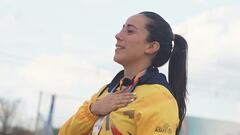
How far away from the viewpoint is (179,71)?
2.97 metres

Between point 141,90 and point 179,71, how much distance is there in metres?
0.29

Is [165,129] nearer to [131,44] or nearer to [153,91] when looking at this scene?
[153,91]

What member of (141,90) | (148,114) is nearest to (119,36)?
(141,90)

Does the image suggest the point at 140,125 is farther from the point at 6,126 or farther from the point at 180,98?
the point at 6,126

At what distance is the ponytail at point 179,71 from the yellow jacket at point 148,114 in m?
0.11

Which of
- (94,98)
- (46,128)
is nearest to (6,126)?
(46,128)

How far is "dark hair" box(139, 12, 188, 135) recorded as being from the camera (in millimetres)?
2896

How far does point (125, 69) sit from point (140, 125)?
364mm

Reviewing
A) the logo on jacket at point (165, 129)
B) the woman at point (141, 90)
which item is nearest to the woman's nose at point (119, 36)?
the woman at point (141, 90)

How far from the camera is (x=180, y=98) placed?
2906mm

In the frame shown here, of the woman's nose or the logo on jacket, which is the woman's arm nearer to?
the logo on jacket

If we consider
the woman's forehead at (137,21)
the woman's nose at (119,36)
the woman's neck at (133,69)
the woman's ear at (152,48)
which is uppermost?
the woman's forehead at (137,21)

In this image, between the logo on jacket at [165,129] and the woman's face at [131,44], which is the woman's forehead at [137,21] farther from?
the logo on jacket at [165,129]

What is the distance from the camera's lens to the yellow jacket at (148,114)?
262cm
